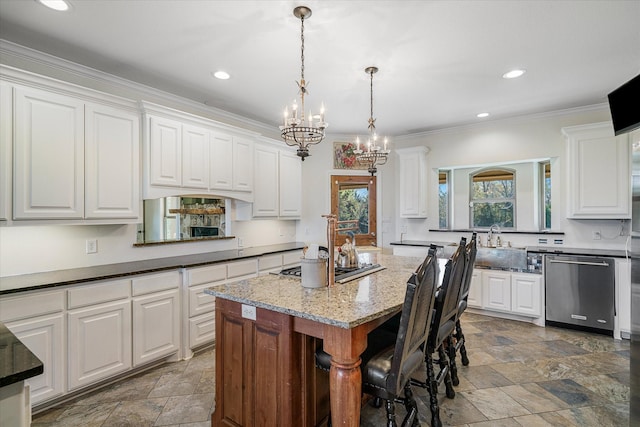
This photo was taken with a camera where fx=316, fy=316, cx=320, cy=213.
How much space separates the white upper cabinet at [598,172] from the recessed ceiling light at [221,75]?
13.4 ft

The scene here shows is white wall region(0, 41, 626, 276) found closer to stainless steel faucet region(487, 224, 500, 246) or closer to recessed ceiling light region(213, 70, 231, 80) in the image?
stainless steel faucet region(487, 224, 500, 246)

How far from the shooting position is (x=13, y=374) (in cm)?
88

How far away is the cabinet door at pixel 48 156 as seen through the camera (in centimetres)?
224

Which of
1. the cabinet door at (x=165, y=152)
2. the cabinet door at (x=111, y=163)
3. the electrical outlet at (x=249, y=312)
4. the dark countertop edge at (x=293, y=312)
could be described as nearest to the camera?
the dark countertop edge at (x=293, y=312)

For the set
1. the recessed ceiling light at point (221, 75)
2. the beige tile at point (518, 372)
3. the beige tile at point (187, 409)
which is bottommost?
the beige tile at point (187, 409)

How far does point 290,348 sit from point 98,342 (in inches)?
70.8

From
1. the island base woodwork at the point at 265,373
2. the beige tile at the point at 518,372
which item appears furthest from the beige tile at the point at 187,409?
the beige tile at the point at 518,372

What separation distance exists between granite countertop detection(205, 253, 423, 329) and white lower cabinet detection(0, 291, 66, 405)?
1.28 metres

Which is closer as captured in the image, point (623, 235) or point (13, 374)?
point (13, 374)

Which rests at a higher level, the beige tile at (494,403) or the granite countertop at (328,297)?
the granite countertop at (328,297)

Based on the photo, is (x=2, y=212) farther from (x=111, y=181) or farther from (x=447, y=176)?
(x=447, y=176)

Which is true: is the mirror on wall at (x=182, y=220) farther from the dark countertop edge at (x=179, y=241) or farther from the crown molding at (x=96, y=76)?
the crown molding at (x=96, y=76)

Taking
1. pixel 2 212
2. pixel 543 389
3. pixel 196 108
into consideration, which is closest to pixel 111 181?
pixel 2 212

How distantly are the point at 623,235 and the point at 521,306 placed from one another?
4.86ft
